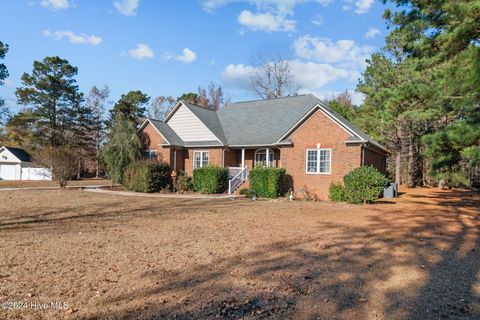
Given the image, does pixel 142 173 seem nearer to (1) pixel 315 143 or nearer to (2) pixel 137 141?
(2) pixel 137 141

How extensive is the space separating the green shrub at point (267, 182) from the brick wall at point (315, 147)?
44.0 inches

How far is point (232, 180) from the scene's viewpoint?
2133cm

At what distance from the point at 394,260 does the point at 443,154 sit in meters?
8.16

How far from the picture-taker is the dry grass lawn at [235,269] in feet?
13.4

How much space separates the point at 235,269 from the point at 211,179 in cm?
1574

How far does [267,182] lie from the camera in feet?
63.4

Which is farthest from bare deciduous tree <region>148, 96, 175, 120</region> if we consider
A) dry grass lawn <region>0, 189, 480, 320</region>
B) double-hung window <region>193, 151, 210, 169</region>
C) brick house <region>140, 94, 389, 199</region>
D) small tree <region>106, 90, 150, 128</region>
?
dry grass lawn <region>0, 189, 480, 320</region>

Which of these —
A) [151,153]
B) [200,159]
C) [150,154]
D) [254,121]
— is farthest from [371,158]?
[150,154]

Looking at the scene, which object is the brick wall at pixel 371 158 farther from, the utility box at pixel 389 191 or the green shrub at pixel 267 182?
the green shrub at pixel 267 182

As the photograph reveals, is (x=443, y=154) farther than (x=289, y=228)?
Yes

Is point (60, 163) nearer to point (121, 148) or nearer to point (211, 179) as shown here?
point (121, 148)

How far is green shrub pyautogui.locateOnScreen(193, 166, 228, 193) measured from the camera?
Answer: 21.3 m

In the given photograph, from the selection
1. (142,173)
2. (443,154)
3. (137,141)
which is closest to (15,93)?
(137,141)

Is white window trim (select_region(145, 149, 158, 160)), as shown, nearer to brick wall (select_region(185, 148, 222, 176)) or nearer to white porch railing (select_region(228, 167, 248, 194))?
brick wall (select_region(185, 148, 222, 176))
